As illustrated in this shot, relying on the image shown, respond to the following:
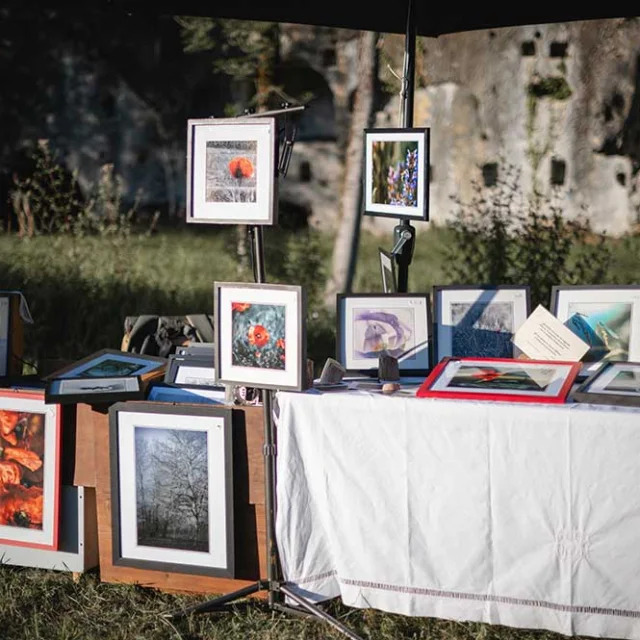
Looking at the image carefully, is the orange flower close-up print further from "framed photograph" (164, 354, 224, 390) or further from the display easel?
the display easel

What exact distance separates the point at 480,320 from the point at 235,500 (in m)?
1.02

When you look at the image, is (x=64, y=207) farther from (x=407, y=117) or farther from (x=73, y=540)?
(x=73, y=540)

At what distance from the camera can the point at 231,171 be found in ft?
10.5

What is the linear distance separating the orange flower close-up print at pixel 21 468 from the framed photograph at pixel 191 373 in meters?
0.45

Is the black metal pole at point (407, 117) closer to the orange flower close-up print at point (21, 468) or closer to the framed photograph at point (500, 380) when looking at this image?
the framed photograph at point (500, 380)

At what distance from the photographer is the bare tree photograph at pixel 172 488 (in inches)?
132

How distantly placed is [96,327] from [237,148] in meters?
4.14

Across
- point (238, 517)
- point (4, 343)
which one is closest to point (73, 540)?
point (238, 517)

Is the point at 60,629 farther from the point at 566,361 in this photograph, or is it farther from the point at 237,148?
the point at 566,361

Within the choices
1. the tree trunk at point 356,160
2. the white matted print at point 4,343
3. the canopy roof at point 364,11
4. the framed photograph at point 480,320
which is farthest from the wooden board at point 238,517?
the tree trunk at point 356,160

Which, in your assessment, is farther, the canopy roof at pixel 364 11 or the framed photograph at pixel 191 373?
the canopy roof at pixel 364 11

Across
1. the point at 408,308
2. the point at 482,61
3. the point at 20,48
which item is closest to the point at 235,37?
the point at 482,61

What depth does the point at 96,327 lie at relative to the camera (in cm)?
709

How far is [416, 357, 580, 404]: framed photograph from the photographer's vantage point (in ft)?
10.1
